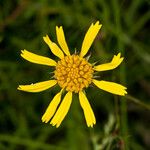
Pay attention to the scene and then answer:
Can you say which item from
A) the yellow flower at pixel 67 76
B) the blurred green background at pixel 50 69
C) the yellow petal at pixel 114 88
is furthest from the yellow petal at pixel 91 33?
the blurred green background at pixel 50 69

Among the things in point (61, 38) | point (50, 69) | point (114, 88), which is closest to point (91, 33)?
point (61, 38)

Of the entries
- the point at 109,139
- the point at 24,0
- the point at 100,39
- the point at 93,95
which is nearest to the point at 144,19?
the point at 100,39

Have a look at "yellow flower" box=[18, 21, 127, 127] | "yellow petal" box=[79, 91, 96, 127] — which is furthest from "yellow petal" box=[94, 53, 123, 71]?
"yellow petal" box=[79, 91, 96, 127]

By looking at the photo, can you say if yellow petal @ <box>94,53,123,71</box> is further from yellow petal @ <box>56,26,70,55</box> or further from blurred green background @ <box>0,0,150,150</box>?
blurred green background @ <box>0,0,150,150</box>

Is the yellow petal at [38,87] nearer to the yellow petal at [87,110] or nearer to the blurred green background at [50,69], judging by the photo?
the yellow petal at [87,110]

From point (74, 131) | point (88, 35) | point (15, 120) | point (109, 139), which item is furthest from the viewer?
point (15, 120)

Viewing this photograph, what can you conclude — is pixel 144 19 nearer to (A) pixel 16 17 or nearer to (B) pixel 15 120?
(A) pixel 16 17
